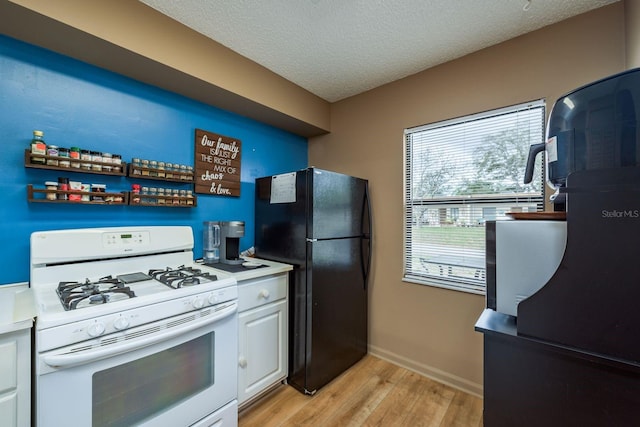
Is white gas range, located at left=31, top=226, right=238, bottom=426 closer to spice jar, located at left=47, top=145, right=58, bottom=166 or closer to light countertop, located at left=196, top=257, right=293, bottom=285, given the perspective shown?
light countertop, located at left=196, top=257, right=293, bottom=285

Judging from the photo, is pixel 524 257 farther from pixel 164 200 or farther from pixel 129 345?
pixel 164 200

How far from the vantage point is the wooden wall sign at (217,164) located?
2.08m

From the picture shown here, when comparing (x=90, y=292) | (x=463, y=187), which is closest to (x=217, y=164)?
(x=90, y=292)

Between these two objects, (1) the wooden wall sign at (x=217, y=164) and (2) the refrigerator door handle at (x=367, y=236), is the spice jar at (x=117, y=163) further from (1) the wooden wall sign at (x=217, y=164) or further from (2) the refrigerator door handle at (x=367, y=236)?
(2) the refrigerator door handle at (x=367, y=236)

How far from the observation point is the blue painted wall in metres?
1.37

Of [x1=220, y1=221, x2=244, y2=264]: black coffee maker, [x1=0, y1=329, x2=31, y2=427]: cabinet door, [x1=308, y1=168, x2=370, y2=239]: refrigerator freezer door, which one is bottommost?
[x1=0, y1=329, x2=31, y2=427]: cabinet door

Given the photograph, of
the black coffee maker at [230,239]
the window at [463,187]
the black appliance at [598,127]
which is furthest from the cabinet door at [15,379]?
the window at [463,187]

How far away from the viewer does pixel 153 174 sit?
70.3 inches

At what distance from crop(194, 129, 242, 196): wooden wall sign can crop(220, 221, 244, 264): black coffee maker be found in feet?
1.17

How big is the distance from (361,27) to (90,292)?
2064 mm

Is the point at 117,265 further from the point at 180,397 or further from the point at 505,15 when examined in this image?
the point at 505,15

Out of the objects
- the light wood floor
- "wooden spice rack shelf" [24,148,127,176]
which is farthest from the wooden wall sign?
the light wood floor

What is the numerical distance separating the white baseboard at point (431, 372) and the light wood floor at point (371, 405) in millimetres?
40

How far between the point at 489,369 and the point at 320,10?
188cm
